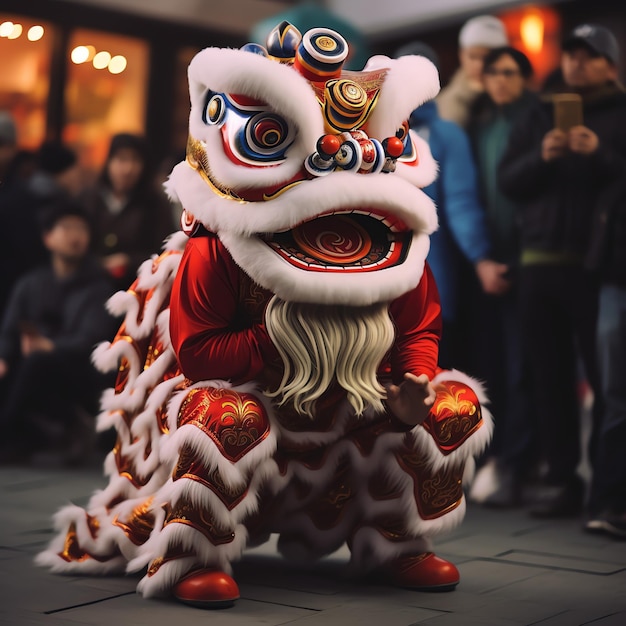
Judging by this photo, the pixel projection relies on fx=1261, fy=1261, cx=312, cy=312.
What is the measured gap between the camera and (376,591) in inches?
136

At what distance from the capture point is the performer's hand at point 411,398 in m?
3.18

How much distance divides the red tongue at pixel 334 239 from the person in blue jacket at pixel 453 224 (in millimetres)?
1756

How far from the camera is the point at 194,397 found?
3273 mm

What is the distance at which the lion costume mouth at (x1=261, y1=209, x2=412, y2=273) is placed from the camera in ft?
A: 10.6

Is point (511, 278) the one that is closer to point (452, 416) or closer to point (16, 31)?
point (452, 416)

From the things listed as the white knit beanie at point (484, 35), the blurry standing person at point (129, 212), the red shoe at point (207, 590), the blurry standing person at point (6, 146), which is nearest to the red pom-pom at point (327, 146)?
the red shoe at point (207, 590)

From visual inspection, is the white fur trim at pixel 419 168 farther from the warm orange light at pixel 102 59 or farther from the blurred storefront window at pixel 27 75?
the warm orange light at pixel 102 59

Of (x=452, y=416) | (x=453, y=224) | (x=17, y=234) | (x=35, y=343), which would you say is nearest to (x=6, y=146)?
(x=17, y=234)

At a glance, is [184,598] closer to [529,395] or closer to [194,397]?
[194,397]

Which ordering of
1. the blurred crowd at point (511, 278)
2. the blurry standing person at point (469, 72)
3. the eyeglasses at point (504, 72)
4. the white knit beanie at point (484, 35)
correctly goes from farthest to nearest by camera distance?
the white knit beanie at point (484, 35) → the blurry standing person at point (469, 72) → the eyeglasses at point (504, 72) → the blurred crowd at point (511, 278)

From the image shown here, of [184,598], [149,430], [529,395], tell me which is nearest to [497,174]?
[529,395]

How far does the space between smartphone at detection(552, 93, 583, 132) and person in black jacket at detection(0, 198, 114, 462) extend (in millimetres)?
2529

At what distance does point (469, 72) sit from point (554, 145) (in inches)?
40.0

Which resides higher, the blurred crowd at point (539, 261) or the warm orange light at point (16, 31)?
the warm orange light at point (16, 31)
